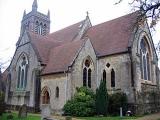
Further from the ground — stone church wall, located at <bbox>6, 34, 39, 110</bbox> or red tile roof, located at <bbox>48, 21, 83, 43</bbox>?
red tile roof, located at <bbox>48, 21, 83, 43</bbox>

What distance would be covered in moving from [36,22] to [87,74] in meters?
32.7

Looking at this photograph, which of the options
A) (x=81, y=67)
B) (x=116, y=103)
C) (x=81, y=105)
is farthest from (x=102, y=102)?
(x=81, y=67)

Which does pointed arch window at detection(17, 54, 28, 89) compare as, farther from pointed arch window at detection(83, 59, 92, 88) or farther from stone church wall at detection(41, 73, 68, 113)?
pointed arch window at detection(83, 59, 92, 88)

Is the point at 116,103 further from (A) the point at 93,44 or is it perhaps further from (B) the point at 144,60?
(A) the point at 93,44

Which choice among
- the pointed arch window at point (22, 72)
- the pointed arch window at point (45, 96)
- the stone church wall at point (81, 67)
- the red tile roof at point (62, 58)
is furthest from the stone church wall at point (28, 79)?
the stone church wall at point (81, 67)

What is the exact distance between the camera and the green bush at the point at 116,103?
25078mm

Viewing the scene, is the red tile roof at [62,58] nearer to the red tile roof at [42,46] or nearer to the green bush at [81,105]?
the red tile roof at [42,46]

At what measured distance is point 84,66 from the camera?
93.9 ft

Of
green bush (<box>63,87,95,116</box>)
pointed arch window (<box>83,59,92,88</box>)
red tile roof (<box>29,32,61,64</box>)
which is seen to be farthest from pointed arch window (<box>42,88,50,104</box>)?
pointed arch window (<box>83,59,92,88</box>)

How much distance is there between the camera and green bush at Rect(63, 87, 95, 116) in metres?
24.1

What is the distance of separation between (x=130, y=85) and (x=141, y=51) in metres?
6.03

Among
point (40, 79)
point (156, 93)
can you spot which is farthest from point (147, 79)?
point (40, 79)

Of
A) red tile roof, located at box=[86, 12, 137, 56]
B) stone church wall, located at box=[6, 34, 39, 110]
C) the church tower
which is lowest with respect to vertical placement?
stone church wall, located at box=[6, 34, 39, 110]

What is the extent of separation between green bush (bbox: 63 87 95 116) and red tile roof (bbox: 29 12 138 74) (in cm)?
368
